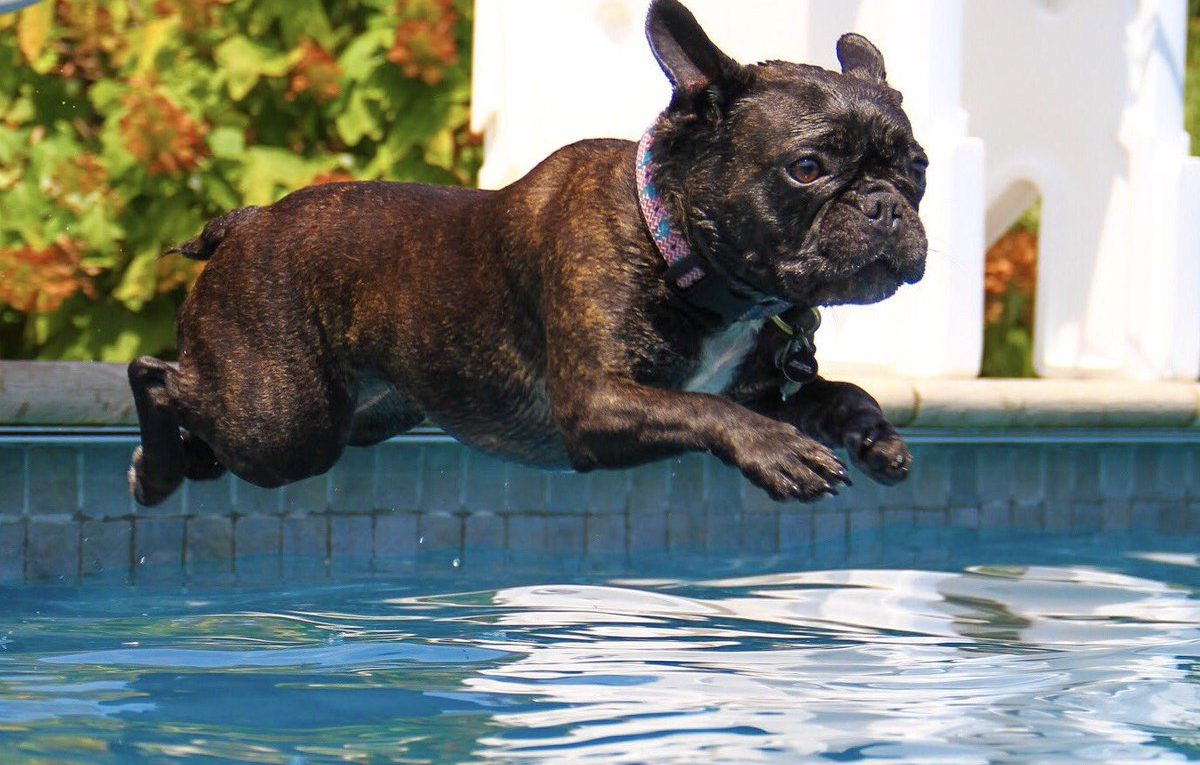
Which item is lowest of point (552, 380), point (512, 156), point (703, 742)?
point (703, 742)

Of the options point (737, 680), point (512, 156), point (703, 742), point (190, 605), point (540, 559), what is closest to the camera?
point (703, 742)

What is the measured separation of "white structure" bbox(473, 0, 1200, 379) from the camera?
806cm

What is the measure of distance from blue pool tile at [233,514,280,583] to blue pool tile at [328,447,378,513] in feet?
0.78

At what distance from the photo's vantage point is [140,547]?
605cm

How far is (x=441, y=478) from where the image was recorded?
6.54m

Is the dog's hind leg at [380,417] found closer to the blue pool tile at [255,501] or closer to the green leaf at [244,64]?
the blue pool tile at [255,501]

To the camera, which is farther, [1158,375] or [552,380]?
[1158,375]

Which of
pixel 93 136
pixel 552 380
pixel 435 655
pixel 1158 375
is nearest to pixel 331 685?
pixel 435 655

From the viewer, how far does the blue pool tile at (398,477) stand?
6.45m

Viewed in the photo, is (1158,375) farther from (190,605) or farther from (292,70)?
(190,605)

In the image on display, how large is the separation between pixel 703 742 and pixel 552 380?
35.3 inches

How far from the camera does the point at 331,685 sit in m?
4.05

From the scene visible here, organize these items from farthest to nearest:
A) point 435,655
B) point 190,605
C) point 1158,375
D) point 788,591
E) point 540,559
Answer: point 1158,375 → point 540,559 → point 788,591 → point 190,605 → point 435,655

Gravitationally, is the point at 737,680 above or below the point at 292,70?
below
